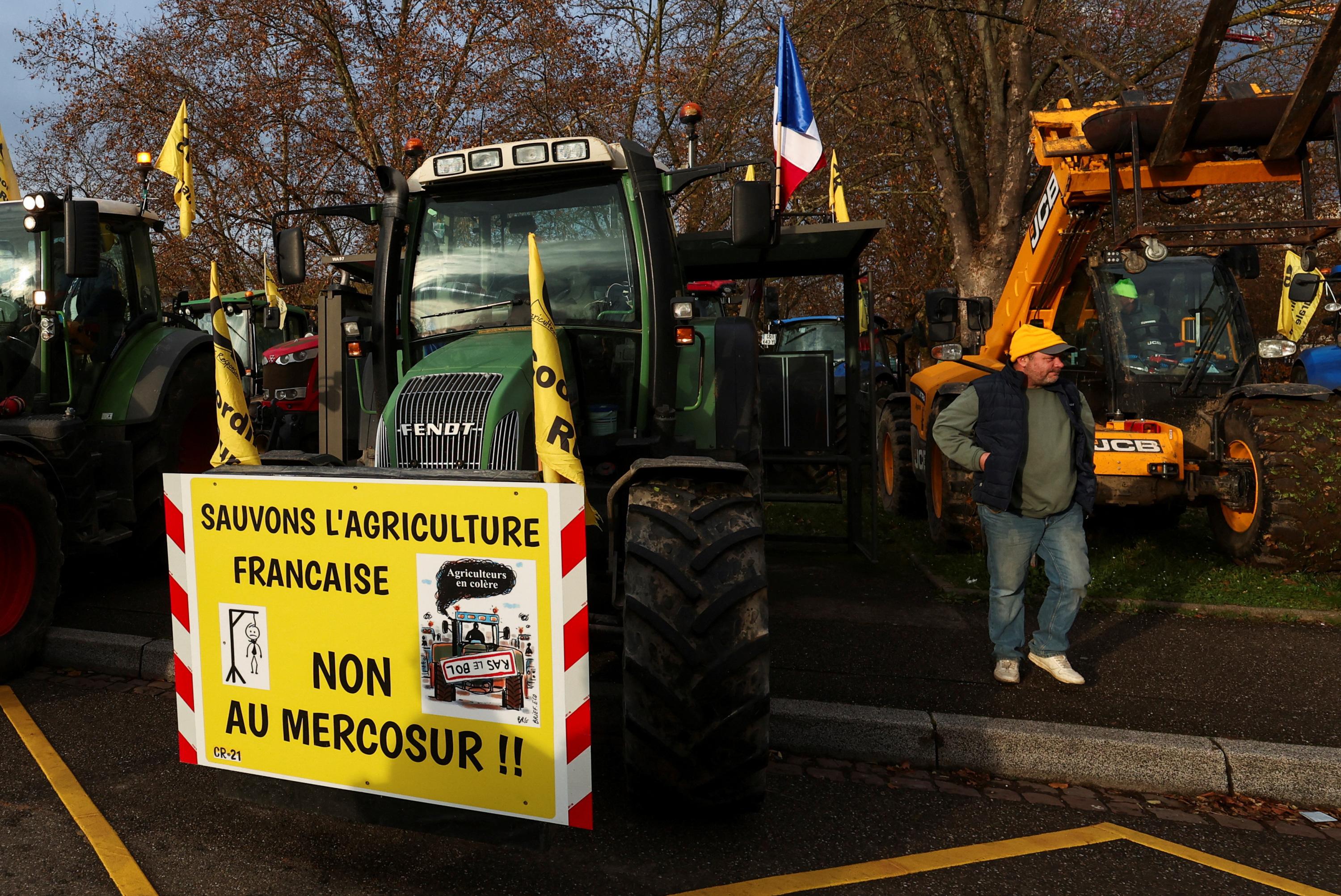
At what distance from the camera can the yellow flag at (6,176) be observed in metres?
8.45

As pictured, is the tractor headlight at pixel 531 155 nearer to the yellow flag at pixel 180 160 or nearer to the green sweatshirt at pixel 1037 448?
the green sweatshirt at pixel 1037 448

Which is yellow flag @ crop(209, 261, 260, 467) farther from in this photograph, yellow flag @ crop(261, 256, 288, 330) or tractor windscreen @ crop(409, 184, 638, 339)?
yellow flag @ crop(261, 256, 288, 330)

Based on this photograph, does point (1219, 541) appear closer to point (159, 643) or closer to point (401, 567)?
point (401, 567)

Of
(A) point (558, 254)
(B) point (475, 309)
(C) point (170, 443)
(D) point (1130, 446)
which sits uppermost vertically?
(A) point (558, 254)

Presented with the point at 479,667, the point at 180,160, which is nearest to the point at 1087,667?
the point at 479,667

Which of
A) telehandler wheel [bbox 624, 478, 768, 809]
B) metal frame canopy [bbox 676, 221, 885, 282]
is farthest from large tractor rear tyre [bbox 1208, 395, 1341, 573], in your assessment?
telehandler wheel [bbox 624, 478, 768, 809]

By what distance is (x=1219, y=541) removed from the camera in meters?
7.63

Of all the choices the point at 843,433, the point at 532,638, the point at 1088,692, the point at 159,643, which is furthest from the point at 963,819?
the point at 843,433

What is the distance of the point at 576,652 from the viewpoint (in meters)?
3.12

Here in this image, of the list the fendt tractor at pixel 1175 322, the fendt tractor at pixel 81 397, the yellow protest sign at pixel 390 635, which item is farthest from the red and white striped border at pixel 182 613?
the fendt tractor at pixel 1175 322

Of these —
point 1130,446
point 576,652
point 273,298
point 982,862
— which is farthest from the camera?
point 273,298

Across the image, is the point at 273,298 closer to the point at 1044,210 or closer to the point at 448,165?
the point at 448,165

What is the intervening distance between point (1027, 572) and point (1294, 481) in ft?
8.86

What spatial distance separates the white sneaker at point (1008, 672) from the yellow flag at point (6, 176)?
8256mm
